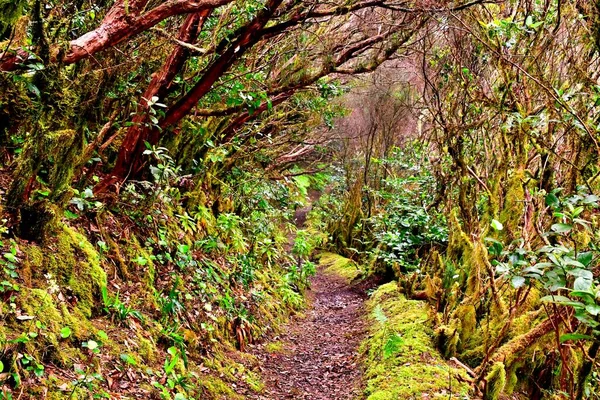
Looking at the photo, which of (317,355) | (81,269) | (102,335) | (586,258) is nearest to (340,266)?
(317,355)

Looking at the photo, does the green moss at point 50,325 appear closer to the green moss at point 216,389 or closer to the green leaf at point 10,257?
the green leaf at point 10,257

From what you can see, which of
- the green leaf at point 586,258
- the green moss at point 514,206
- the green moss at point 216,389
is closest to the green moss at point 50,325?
the green moss at point 216,389

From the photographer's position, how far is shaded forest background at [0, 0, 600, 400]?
312 cm

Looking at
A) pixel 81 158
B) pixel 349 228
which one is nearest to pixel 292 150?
pixel 349 228

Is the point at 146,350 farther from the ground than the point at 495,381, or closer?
closer

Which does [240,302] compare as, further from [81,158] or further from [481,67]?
[481,67]

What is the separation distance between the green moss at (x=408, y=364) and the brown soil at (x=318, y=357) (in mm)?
282

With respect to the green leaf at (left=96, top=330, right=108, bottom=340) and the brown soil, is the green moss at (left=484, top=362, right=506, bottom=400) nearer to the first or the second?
the brown soil

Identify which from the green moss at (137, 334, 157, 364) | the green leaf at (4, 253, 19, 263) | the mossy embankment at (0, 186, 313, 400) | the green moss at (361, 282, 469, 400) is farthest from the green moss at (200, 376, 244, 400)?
the green leaf at (4, 253, 19, 263)

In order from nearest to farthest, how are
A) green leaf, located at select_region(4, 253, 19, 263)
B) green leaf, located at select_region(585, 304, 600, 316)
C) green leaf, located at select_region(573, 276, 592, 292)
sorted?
green leaf, located at select_region(585, 304, 600, 316)
green leaf, located at select_region(573, 276, 592, 292)
green leaf, located at select_region(4, 253, 19, 263)

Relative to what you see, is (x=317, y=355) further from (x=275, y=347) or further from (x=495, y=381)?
(x=495, y=381)

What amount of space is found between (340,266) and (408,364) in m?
9.00

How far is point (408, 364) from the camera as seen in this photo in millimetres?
5031

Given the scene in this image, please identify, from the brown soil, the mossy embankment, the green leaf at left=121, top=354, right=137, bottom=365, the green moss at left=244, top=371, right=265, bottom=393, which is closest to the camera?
the mossy embankment
